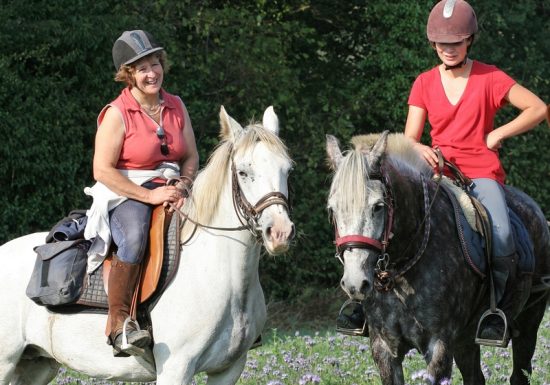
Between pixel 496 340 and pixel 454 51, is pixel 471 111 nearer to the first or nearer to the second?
pixel 454 51

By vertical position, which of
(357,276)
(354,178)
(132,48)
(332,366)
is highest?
(132,48)

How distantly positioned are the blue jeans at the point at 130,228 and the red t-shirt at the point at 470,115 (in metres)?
2.05

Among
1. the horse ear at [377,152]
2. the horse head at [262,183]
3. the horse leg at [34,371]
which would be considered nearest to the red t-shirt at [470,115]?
the horse ear at [377,152]

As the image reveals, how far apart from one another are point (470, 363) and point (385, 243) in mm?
2089

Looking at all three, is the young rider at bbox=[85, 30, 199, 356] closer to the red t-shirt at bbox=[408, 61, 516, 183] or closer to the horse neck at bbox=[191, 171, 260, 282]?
the horse neck at bbox=[191, 171, 260, 282]

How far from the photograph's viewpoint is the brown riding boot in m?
6.06

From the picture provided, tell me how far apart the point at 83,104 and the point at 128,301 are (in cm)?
776

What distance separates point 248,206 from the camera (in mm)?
5941

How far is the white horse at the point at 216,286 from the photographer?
591 centimetres

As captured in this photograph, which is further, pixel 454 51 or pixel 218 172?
pixel 454 51

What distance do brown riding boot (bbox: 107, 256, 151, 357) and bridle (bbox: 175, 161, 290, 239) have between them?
47 centimetres

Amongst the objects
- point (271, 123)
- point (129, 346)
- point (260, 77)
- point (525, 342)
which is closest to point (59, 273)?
point (129, 346)

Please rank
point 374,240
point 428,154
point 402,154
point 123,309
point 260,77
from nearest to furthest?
point 374,240, point 123,309, point 402,154, point 428,154, point 260,77

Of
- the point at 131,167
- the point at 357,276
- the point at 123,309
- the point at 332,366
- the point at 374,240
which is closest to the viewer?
the point at 357,276
